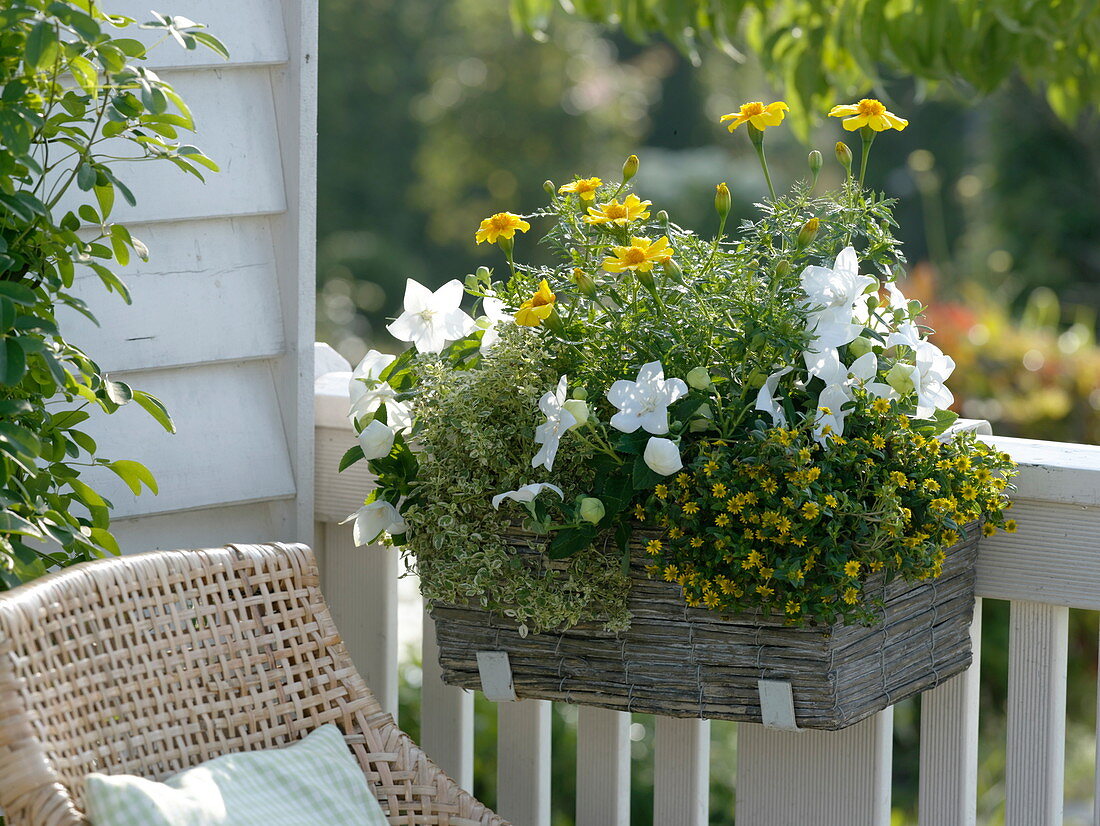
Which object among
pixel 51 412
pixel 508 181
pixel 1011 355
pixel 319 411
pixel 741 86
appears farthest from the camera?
pixel 741 86

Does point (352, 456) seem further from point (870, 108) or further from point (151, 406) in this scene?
point (870, 108)

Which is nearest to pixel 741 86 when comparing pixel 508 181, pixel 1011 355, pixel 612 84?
pixel 612 84

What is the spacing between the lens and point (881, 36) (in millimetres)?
817

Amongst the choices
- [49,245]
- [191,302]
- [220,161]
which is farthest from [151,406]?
[220,161]

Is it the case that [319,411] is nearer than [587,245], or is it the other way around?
[587,245]

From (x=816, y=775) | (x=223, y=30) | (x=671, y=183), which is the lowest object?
(x=816, y=775)

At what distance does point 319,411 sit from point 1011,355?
2927 millimetres

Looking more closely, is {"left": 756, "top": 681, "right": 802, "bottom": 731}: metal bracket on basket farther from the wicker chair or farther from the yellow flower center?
the yellow flower center

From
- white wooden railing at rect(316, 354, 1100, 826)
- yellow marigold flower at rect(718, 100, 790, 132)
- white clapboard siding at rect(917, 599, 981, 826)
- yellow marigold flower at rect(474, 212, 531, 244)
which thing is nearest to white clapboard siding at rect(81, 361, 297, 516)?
white wooden railing at rect(316, 354, 1100, 826)

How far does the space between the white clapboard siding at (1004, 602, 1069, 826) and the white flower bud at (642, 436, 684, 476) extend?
0.48 meters

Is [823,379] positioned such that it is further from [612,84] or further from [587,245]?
[612,84]

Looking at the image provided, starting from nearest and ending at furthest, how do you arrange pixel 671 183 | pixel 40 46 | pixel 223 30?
pixel 40 46, pixel 223 30, pixel 671 183

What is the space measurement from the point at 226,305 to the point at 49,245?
0.37m

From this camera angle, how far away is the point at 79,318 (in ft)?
4.69
